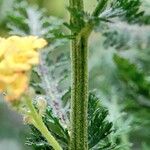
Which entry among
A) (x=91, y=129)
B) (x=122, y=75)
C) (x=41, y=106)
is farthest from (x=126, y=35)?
(x=41, y=106)

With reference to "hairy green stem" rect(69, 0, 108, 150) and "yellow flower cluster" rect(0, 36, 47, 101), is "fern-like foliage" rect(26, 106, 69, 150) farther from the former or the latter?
"yellow flower cluster" rect(0, 36, 47, 101)

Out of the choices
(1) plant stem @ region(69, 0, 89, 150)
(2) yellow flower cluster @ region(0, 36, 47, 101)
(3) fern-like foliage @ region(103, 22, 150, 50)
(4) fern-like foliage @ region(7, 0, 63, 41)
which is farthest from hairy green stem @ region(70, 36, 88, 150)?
(3) fern-like foliage @ region(103, 22, 150, 50)

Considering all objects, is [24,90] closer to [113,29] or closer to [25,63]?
[25,63]

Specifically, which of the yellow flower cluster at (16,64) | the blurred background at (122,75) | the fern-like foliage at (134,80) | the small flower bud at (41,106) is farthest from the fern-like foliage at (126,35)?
the yellow flower cluster at (16,64)

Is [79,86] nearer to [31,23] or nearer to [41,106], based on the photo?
[41,106]

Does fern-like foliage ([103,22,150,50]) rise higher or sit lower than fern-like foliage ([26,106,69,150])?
higher

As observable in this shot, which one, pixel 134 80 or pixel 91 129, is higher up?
pixel 134 80

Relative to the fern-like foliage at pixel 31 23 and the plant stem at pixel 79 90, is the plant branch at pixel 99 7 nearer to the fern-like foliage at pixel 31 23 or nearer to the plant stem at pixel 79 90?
the plant stem at pixel 79 90

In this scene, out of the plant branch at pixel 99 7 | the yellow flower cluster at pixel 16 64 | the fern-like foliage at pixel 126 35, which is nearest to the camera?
the yellow flower cluster at pixel 16 64
